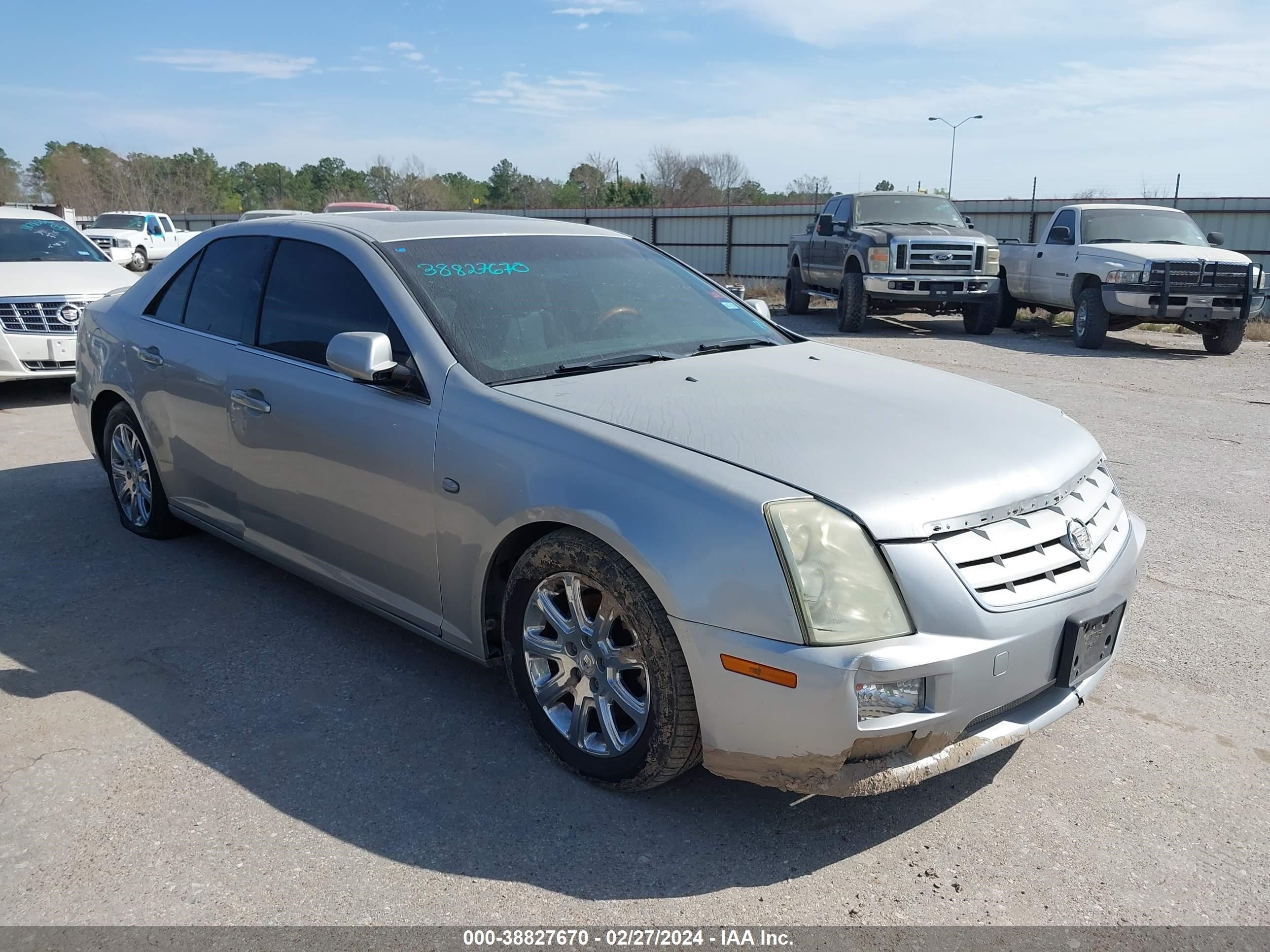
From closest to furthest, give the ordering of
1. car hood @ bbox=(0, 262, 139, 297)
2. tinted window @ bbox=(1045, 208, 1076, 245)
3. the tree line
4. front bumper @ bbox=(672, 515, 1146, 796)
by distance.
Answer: front bumper @ bbox=(672, 515, 1146, 796), car hood @ bbox=(0, 262, 139, 297), tinted window @ bbox=(1045, 208, 1076, 245), the tree line

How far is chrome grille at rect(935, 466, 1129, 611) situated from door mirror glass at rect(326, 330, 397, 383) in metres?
1.90

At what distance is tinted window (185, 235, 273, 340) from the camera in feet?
14.5

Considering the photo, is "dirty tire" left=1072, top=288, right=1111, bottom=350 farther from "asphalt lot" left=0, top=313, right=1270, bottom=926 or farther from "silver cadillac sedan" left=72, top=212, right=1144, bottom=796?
"silver cadillac sedan" left=72, top=212, right=1144, bottom=796

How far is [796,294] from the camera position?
18.8m

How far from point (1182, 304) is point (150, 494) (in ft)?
41.1

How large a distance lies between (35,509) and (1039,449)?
5.49 meters

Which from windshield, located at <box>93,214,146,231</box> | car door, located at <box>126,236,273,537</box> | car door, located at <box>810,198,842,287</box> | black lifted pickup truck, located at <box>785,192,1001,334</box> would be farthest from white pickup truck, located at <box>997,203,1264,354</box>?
windshield, located at <box>93,214,146,231</box>

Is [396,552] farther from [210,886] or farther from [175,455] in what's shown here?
[175,455]

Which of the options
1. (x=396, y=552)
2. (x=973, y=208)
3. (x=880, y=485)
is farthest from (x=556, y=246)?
(x=973, y=208)

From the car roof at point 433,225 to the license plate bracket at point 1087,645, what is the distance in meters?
2.63

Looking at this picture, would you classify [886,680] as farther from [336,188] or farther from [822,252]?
[336,188]

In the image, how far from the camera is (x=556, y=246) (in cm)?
426

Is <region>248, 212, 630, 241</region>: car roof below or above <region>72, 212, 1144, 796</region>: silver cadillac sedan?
above

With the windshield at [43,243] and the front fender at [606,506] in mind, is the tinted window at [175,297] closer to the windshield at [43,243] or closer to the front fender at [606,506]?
the front fender at [606,506]
